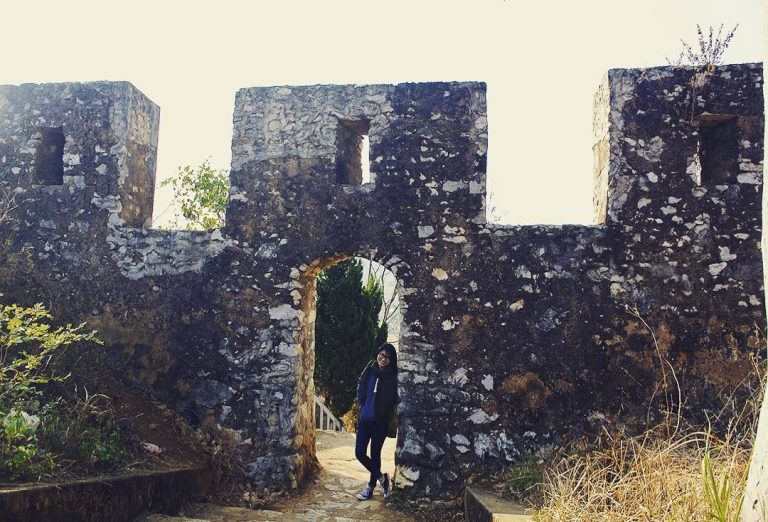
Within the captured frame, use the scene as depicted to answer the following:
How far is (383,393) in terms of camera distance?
652 centimetres

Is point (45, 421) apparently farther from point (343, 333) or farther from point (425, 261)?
point (343, 333)

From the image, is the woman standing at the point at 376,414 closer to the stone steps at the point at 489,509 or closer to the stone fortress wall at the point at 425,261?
the stone fortress wall at the point at 425,261

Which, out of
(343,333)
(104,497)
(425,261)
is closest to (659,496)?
(425,261)

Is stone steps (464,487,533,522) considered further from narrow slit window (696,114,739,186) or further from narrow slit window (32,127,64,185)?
narrow slit window (32,127,64,185)

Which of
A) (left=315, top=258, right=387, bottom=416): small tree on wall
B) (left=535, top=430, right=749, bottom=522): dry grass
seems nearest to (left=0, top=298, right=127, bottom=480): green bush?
(left=535, top=430, right=749, bottom=522): dry grass

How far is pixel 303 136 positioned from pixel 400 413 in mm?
3056

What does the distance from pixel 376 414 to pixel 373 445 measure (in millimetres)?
332

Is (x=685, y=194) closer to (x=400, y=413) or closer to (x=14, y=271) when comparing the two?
(x=400, y=413)

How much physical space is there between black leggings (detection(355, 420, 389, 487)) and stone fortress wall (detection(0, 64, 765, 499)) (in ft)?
1.24

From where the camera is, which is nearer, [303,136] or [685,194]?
[685,194]

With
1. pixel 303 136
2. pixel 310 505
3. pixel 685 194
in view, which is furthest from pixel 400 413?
pixel 685 194

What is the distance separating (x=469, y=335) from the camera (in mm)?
6238

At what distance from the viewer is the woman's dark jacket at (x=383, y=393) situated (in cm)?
646

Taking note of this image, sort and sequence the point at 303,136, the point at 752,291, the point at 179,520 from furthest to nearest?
the point at 303,136 < the point at 752,291 < the point at 179,520
